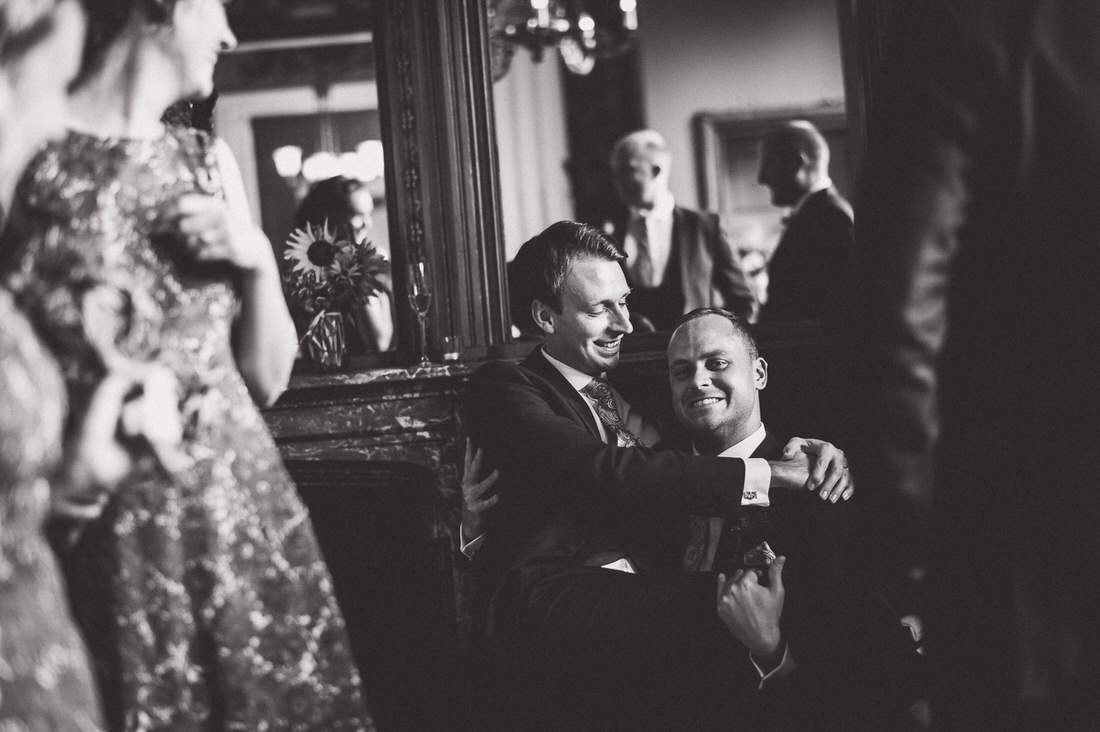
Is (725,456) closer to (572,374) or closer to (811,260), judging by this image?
(572,374)

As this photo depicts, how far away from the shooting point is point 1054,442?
1.53 meters

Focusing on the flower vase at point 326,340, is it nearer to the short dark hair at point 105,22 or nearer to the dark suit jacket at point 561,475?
the dark suit jacket at point 561,475

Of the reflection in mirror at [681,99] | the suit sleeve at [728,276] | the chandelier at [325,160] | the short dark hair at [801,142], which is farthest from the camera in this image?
the reflection in mirror at [681,99]

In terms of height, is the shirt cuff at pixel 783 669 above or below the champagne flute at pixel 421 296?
below

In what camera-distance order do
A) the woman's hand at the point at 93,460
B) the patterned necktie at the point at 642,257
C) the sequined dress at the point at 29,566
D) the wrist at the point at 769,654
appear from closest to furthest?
1. the sequined dress at the point at 29,566
2. the woman's hand at the point at 93,460
3. the wrist at the point at 769,654
4. the patterned necktie at the point at 642,257

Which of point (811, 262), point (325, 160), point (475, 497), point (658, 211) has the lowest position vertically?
point (475, 497)

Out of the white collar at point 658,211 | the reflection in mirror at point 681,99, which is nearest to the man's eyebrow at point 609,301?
the white collar at point 658,211

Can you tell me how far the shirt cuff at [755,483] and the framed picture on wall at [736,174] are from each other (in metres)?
5.14

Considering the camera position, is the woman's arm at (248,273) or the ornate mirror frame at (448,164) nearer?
the woman's arm at (248,273)

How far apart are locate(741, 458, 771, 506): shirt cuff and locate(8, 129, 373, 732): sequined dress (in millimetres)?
1159

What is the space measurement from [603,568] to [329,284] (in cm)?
178

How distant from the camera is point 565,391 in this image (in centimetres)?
293

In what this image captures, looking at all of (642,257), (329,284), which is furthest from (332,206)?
(642,257)

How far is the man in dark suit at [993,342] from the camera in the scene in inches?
59.4
